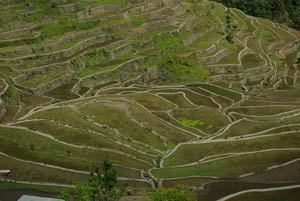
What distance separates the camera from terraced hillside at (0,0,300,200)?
113 feet

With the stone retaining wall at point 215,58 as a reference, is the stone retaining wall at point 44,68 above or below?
above

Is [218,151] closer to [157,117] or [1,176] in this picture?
[157,117]

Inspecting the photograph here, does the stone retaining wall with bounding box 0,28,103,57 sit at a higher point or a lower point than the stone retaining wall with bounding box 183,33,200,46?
higher

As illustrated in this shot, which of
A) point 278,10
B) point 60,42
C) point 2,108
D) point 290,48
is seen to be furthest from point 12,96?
point 278,10

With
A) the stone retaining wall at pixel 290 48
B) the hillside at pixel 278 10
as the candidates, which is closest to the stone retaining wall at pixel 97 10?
the stone retaining wall at pixel 290 48

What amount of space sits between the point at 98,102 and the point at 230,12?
57345mm

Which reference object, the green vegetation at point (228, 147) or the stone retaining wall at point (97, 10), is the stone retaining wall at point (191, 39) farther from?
the green vegetation at point (228, 147)

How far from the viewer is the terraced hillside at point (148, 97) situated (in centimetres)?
3450

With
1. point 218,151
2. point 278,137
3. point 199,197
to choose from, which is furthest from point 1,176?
point 278,137

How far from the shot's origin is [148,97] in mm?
53844

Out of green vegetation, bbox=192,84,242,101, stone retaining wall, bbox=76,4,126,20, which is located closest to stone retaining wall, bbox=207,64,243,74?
green vegetation, bbox=192,84,242,101

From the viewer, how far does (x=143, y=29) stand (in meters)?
72.2

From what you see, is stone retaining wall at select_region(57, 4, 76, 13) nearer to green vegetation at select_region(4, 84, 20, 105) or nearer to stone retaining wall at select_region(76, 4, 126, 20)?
stone retaining wall at select_region(76, 4, 126, 20)

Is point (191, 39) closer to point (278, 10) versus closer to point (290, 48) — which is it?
point (290, 48)
